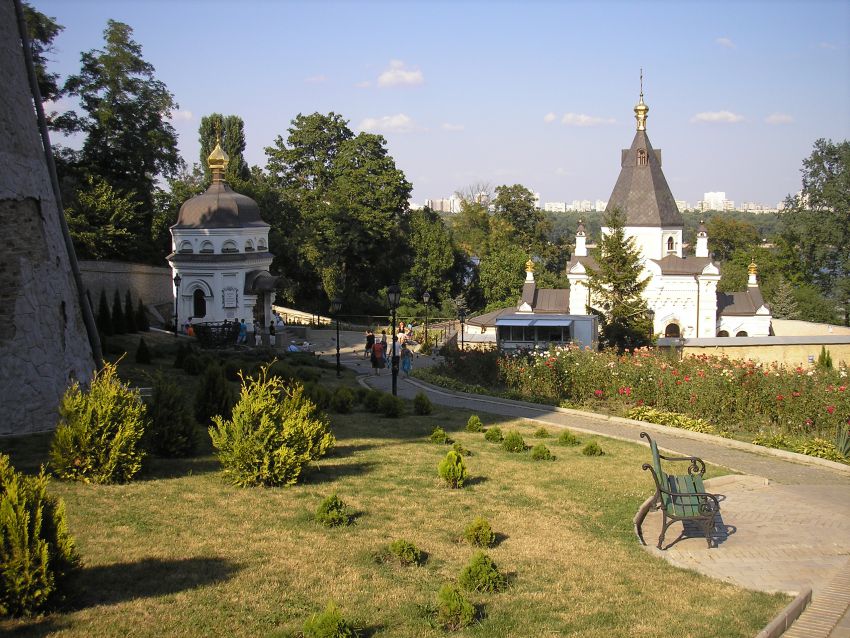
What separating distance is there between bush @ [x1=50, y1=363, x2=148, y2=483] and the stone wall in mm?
2488

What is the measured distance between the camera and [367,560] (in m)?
8.41

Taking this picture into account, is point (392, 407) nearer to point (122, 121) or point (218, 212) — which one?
point (218, 212)

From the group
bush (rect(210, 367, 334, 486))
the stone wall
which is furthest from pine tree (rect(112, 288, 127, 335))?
bush (rect(210, 367, 334, 486))

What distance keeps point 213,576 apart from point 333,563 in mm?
1164

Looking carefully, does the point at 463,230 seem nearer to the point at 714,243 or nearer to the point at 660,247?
the point at 714,243

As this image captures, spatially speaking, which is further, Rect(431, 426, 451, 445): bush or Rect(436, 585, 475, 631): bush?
Rect(431, 426, 451, 445): bush

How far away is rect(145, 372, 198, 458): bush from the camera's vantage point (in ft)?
38.3

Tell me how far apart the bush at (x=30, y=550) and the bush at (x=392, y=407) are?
1046cm

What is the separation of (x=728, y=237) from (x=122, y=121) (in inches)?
2437

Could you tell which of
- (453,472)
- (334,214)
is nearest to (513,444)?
(453,472)

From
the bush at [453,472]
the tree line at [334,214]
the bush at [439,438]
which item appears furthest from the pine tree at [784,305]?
the bush at [453,472]

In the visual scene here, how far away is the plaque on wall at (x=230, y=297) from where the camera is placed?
35.0m

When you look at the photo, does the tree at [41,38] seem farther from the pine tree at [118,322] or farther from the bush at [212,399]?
the bush at [212,399]

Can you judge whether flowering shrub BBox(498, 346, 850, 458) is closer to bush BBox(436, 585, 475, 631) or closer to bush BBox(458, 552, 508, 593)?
bush BBox(458, 552, 508, 593)
